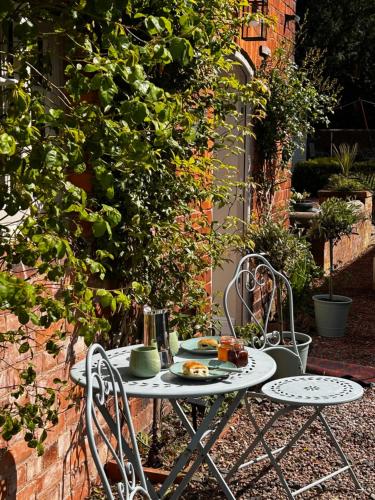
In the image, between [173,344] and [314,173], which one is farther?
[314,173]

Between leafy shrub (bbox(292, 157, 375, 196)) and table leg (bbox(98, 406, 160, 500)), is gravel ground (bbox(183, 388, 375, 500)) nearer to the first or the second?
table leg (bbox(98, 406, 160, 500))

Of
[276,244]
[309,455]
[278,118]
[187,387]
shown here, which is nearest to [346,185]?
[278,118]

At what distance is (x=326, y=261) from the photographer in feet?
29.7

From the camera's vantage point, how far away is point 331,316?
6891 millimetres

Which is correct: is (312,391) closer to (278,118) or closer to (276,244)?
(276,244)

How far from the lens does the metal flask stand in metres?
2.96

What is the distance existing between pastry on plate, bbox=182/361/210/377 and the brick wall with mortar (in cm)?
67

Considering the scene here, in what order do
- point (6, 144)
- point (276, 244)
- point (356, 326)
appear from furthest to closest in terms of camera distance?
point (356, 326) → point (276, 244) → point (6, 144)

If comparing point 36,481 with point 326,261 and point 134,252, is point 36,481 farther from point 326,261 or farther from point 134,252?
point 326,261

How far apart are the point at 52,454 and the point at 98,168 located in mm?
1625

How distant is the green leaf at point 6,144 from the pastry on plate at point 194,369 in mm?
1287

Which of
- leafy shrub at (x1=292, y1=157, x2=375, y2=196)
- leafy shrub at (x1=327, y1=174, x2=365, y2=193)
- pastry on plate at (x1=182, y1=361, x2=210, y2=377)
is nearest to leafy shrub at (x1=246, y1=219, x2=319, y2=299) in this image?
pastry on plate at (x1=182, y1=361, x2=210, y2=377)

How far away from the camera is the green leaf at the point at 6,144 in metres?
1.78

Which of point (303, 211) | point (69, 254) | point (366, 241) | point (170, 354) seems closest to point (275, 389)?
point (170, 354)
